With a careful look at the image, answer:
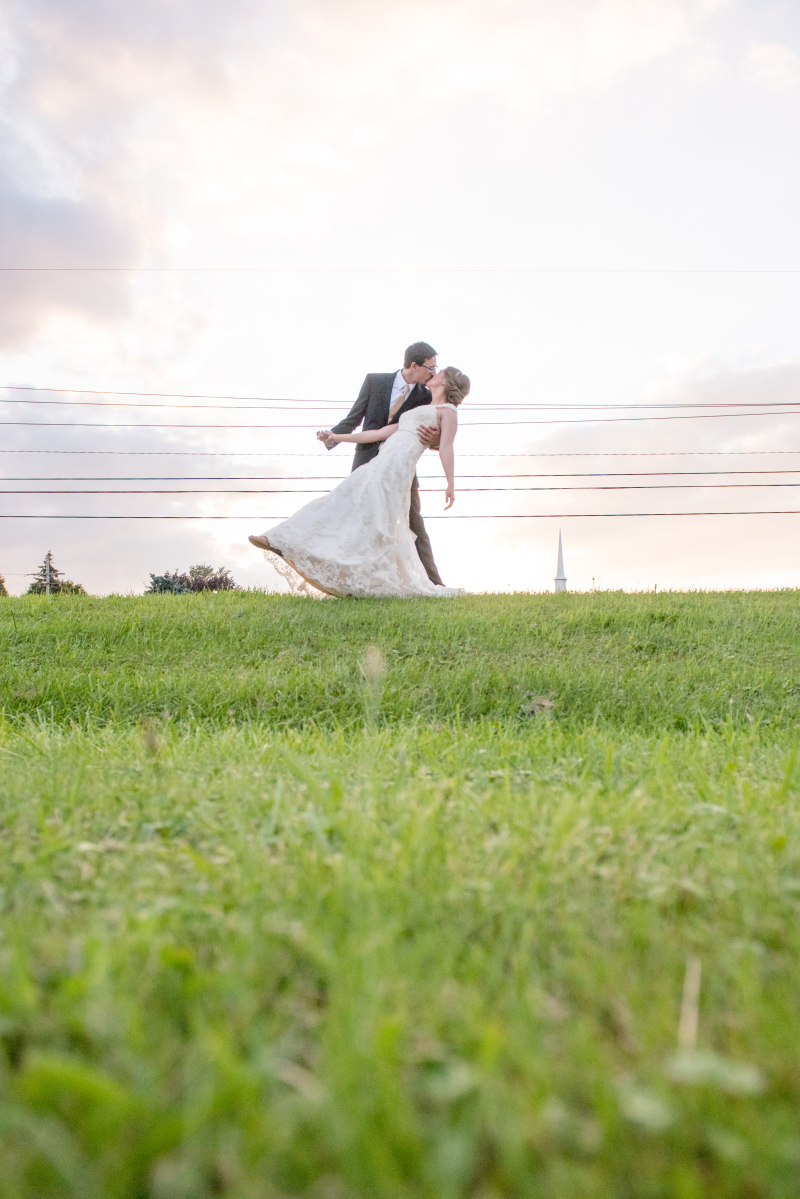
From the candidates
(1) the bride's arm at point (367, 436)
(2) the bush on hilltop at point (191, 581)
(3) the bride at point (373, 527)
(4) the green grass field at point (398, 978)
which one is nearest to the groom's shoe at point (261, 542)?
(3) the bride at point (373, 527)

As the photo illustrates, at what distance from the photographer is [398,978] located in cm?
123

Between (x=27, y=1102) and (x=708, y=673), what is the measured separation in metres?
6.22

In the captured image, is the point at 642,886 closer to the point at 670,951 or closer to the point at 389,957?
the point at 670,951

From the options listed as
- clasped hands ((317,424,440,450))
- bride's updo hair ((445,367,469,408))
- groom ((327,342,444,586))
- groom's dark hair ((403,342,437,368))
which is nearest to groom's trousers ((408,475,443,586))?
groom ((327,342,444,586))

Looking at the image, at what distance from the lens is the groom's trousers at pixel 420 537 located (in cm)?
1138

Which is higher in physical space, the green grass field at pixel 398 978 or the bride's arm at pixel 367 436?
the bride's arm at pixel 367 436

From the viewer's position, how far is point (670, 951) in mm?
1368

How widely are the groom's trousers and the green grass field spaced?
8296 millimetres

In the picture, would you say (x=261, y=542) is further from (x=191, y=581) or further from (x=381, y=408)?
(x=191, y=581)

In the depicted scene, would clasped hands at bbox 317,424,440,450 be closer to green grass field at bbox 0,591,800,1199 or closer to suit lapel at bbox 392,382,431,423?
suit lapel at bbox 392,382,431,423

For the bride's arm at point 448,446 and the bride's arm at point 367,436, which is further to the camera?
the bride's arm at point 367,436

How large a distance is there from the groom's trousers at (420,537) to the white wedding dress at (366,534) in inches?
28.4

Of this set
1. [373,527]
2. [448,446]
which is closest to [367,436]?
[448,446]

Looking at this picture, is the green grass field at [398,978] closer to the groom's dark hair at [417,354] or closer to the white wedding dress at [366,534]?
the white wedding dress at [366,534]
